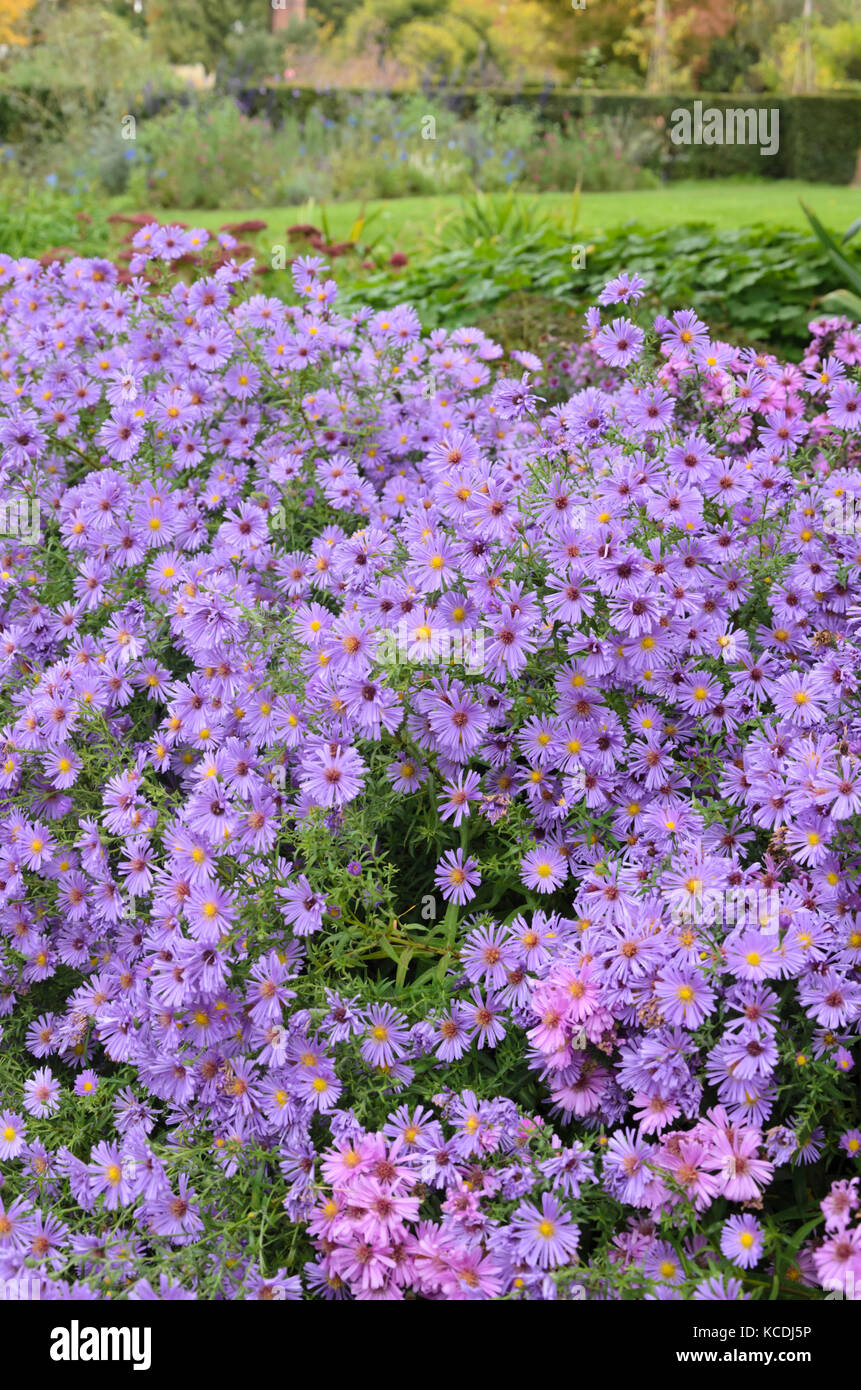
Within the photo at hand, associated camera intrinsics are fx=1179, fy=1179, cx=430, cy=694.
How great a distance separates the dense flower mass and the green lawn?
5390 millimetres

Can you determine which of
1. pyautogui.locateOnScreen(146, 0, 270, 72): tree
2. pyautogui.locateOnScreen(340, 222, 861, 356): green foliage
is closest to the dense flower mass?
pyautogui.locateOnScreen(340, 222, 861, 356): green foliage

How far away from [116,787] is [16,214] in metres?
7.24

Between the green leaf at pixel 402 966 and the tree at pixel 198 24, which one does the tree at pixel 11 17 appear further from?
the green leaf at pixel 402 966

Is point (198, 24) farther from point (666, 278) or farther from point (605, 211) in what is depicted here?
point (666, 278)

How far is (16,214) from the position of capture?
7848mm

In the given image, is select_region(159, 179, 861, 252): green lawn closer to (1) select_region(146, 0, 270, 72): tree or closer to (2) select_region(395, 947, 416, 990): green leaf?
(2) select_region(395, 947, 416, 990): green leaf

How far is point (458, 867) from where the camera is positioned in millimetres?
1640

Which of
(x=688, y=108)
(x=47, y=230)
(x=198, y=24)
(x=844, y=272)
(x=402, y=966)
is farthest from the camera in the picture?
(x=198, y=24)

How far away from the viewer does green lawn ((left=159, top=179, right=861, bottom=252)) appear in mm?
8359

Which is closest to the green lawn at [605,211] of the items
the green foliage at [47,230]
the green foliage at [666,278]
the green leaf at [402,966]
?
the green foliage at [47,230]

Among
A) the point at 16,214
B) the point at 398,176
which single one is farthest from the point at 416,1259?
the point at 398,176

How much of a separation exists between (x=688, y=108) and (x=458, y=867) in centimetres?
1416

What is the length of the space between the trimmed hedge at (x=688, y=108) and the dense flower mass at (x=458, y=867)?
12877 millimetres

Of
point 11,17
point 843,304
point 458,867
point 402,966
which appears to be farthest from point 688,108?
point 402,966
